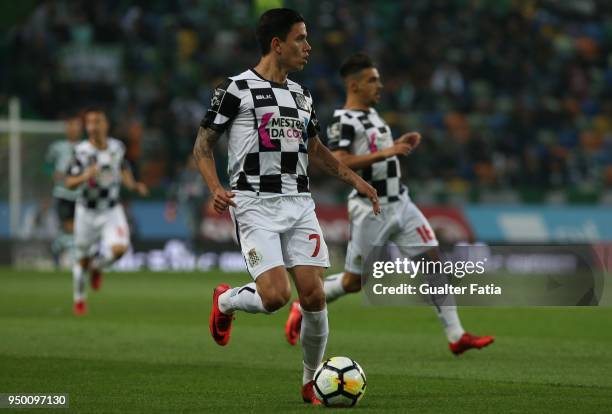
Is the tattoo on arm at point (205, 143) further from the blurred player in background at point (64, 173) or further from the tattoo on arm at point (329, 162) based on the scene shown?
the blurred player in background at point (64, 173)

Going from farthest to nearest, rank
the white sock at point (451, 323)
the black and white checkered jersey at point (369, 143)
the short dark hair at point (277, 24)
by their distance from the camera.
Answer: the black and white checkered jersey at point (369, 143)
the white sock at point (451, 323)
the short dark hair at point (277, 24)

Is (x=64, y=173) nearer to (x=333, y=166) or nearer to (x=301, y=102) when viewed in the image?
(x=333, y=166)

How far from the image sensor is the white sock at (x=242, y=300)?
287 inches

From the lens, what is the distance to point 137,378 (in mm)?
8203

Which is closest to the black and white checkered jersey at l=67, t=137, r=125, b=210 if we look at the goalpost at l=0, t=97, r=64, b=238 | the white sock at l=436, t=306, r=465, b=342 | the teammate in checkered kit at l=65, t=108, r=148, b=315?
the teammate in checkered kit at l=65, t=108, r=148, b=315

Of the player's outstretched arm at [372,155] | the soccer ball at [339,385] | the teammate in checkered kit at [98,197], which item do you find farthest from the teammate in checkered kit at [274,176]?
the teammate in checkered kit at [98,197]

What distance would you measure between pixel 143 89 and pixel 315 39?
4157mm

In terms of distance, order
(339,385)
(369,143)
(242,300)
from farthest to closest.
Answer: (369,143) < (242,300) < (339,385)

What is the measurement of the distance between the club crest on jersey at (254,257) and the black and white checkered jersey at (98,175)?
775 cm

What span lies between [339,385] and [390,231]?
11.7 feet

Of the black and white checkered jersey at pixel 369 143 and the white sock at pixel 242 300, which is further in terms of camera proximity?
the black and white checkered jersey at pixel 369 143

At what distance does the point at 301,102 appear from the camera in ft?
24.0

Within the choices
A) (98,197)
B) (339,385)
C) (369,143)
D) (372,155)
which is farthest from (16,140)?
(339,385)

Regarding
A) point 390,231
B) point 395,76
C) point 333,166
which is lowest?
point 390,231
